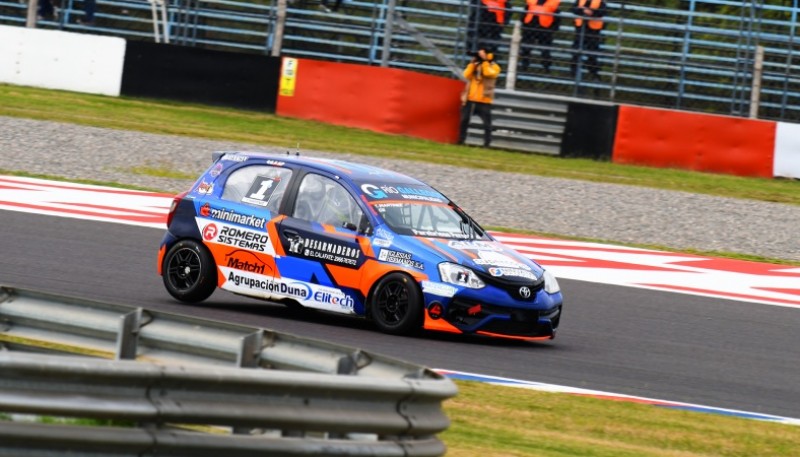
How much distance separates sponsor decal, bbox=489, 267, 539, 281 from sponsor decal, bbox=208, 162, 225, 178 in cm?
264

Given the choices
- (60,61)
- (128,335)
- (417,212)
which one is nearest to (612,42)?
Answer: (60,61)

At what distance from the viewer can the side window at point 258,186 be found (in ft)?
38.7

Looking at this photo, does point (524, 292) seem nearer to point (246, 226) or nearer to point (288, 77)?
point (246, 226)

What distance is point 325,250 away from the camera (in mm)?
11367

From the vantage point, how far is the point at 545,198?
20734 millimetres

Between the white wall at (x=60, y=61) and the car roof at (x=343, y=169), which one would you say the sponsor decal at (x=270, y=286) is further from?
the white wall at (x=60, y=61)

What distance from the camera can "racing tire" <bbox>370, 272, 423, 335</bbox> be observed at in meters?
11.0

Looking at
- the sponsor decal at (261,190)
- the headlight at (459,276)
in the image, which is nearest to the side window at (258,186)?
the sponsor decal at (261,190)

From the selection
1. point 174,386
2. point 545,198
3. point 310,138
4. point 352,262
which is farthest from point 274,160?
point 310,138

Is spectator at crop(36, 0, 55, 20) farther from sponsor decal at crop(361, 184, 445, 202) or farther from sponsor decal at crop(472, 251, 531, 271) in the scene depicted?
sponsor decal at crop(472, 251, 531, 271)

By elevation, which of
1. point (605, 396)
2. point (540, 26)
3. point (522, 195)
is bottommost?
point (605, 396)

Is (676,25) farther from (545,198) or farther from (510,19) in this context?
(545,198)

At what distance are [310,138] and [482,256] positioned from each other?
13.8m

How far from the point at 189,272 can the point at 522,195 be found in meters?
9.59
